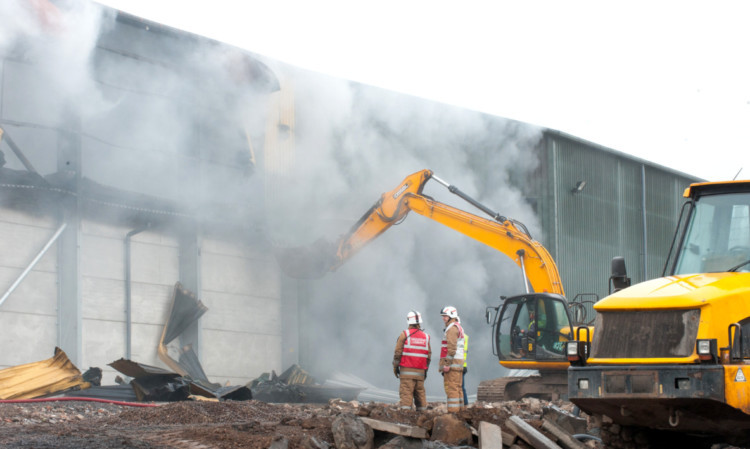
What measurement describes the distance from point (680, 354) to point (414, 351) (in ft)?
18.4

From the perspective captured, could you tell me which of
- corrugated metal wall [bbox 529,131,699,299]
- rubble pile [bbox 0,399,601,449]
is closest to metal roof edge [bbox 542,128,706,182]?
corrugated metal wall [bbox 529,131,699,299]

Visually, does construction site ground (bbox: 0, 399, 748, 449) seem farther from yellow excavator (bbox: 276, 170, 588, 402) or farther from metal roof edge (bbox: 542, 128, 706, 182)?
metal roof edge (bbox: 542, 128, 706, 182)

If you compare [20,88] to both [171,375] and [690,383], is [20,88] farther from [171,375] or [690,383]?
[690,383]

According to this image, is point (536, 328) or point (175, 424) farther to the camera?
point (536, 328)

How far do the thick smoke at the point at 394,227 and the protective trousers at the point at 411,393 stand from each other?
32.3 ft

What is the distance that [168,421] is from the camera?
11367 mm

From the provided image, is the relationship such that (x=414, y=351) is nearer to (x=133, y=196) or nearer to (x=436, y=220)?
(x=436, y=220)

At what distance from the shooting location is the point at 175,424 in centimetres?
1109

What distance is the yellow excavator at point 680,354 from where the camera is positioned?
6668 mm

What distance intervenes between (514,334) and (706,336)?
948cm

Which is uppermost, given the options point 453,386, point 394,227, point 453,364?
point 394,227

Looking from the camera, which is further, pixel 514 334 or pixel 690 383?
pixel 514 334

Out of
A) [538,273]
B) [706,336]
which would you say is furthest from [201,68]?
[706,336]

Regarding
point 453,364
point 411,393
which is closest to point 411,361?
point 411,393
